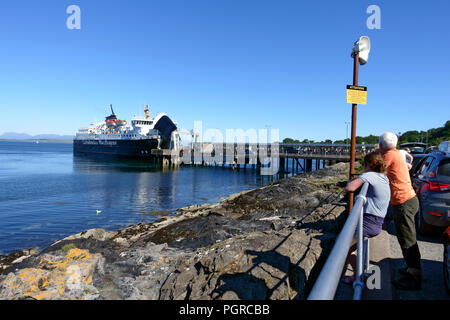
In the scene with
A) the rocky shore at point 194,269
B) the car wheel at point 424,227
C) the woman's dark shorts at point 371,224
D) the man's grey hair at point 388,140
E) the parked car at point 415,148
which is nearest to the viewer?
the woman's dark shorts at point 371,224

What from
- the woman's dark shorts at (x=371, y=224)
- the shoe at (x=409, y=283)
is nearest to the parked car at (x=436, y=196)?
the shoe at (x=409, y=283)

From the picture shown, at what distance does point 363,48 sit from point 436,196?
3.46 metres

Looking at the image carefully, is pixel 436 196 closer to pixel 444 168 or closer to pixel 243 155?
pixel 444 168

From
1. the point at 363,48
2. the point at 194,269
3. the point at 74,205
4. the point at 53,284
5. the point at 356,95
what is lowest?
the point at 74,205

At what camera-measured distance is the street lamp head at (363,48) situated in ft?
20.8

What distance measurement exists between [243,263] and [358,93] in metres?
4.09

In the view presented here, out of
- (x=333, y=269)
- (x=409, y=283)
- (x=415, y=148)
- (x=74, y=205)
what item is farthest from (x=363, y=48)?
(x=74, y=205)

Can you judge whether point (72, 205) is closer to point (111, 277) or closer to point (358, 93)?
point (111, 277)

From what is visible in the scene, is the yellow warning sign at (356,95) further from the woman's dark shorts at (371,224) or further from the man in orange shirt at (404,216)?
the woman's dark shorts at (371,224)

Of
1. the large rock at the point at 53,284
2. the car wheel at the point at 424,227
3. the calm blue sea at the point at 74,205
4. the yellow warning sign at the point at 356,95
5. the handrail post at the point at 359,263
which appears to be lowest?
the calm blue sea at the point at 74,205

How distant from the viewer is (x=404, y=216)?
354cm

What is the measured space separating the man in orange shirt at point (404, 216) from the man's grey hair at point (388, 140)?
12mm
